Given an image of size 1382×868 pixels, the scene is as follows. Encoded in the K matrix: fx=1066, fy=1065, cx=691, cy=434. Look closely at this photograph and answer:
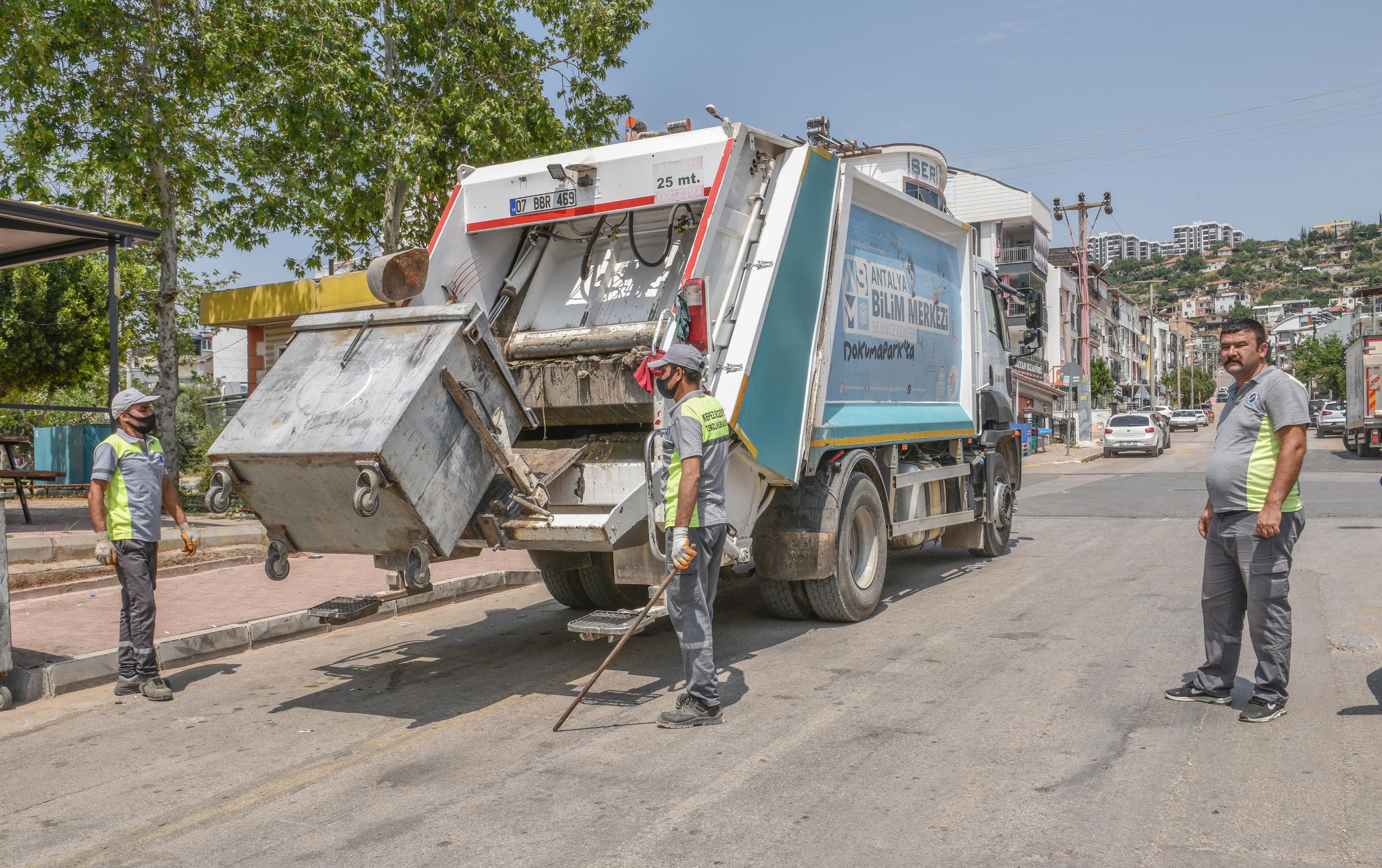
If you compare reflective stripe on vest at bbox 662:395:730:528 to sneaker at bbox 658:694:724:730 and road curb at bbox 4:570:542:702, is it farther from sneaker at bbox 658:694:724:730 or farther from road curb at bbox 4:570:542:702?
road curb at bbox 4:570:542:702

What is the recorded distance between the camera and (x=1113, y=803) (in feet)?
12.7

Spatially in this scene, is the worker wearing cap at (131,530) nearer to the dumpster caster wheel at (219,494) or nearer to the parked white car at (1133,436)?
the dumpster caster wheel at (219,494)

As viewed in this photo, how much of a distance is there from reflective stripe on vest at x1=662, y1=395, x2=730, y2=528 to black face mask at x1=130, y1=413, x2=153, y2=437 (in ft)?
10.7

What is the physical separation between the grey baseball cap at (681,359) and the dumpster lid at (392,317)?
955 mm

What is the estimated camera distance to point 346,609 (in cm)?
588

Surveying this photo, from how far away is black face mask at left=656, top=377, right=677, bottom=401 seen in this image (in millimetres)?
5301

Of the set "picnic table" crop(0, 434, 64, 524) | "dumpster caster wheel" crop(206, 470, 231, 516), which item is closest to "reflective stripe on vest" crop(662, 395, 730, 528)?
"dumpster caster wheel" crop(206, 470, 231, 516)

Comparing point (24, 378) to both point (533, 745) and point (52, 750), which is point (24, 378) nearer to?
point (52, 750)

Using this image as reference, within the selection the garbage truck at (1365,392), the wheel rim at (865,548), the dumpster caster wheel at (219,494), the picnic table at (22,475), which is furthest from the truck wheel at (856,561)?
the garbage truck at (1365,392)

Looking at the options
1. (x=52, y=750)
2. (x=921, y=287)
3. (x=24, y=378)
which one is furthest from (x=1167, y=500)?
(x=24, y=378)

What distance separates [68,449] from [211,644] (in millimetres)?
13293

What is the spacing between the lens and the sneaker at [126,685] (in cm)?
604

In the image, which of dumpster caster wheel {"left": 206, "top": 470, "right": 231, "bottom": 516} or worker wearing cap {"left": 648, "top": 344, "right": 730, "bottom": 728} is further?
dumpster caster wheel {"left": 206, "top": 470, "right": 231, "bottom": 516}

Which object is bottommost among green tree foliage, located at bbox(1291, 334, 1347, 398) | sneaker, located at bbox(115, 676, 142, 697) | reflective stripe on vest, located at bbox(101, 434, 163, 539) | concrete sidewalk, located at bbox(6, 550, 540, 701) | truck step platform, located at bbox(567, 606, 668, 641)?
sneaker, located at bbox(115, 676, 142, 697)
